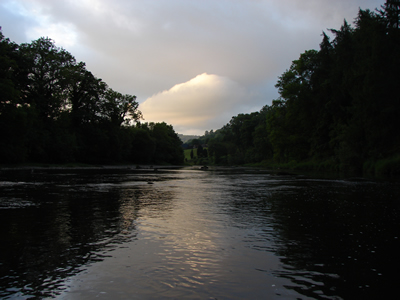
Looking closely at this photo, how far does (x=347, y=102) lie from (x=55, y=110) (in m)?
60.6

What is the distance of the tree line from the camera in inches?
2085

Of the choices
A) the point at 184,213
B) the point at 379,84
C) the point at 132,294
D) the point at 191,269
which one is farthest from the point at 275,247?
the point at 379,84

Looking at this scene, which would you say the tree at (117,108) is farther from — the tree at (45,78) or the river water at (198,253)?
the river water at (198,253)

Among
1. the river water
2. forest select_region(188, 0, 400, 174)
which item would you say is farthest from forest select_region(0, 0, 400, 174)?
the river water

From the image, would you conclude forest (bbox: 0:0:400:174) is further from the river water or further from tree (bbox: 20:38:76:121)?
the river water

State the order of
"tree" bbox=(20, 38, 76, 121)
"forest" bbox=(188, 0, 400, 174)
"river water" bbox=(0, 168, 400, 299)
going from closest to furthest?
"river water" bbox=(0, 168, 400, 299)
"forest" bbox=(188, 0, 400, 174)
"tree" bbox=(20, 38, 76, 121)

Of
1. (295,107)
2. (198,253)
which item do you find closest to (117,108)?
(295,107)

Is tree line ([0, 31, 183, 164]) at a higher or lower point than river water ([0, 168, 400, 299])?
higher

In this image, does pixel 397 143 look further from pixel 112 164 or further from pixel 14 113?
pixel 112 164

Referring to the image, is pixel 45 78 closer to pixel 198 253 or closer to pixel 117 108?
pixel 117 108

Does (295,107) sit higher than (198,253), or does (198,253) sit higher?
→ (295,107)

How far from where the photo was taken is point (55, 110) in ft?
229

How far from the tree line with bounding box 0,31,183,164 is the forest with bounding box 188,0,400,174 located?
45.9 metres

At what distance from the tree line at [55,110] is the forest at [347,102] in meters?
45.9
